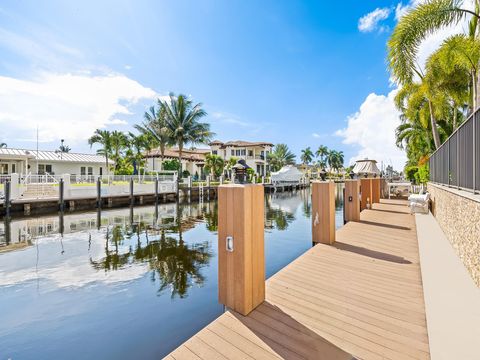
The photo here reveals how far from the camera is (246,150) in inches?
1844

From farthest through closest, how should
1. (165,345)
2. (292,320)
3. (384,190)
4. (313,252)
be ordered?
(384,190) → (313,252) → (165,345) → (292,320)

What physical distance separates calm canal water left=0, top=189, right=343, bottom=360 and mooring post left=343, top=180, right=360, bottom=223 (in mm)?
1853

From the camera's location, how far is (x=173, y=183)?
25.5m

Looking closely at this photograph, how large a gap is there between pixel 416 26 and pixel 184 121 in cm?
2884

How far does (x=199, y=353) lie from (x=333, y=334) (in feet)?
4.59

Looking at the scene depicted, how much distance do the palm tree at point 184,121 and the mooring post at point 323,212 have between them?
28.2 m

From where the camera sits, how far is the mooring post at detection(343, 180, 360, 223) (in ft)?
28.1

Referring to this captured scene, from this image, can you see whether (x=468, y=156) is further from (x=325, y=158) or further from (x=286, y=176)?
(x=325, y=158)

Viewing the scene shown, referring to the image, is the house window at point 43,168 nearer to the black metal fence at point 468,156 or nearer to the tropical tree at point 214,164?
the tropical tree at point 214,164

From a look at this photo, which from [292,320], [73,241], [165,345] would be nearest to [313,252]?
[292,320]

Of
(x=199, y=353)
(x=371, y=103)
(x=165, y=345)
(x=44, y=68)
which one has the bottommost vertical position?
(x=165, y=345)

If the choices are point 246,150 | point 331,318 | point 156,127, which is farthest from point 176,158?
point 331,318

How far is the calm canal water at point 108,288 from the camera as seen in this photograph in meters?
3.68

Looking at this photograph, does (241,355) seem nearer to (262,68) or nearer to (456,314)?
(456,314)
